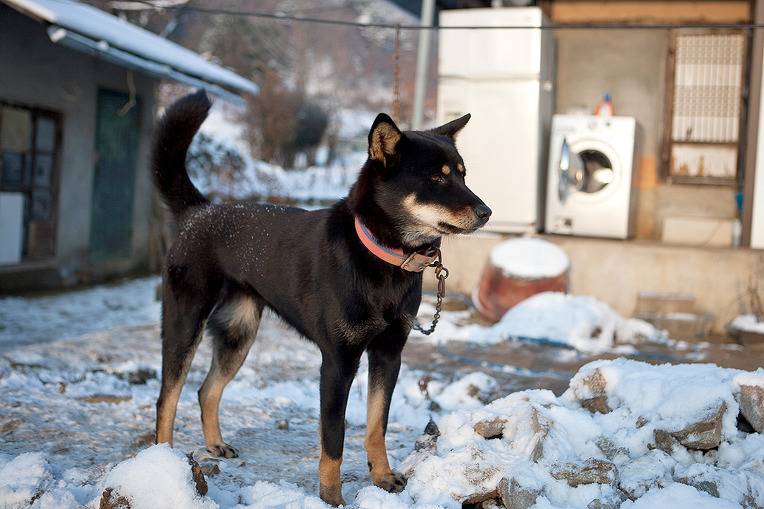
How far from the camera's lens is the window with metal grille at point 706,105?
8.21m

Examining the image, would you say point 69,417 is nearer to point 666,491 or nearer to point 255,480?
point 255,480

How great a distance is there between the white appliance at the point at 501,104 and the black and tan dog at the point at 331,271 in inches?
185

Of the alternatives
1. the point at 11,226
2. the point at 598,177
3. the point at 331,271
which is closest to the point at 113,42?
the point at 11,226

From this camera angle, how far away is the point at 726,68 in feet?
27.0

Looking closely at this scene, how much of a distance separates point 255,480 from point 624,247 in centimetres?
511

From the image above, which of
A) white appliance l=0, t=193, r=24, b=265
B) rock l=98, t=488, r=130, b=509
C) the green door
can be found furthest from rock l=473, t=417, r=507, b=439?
the green door

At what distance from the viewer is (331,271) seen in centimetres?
293

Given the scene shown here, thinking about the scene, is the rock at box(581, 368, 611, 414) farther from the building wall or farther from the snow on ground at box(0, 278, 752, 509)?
the building wall

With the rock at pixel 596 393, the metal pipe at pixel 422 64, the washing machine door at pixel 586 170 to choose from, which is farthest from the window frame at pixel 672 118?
A: the rock at pixel 596 393

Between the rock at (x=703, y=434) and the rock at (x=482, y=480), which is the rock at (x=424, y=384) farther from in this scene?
the rock at (x=703, y=434)

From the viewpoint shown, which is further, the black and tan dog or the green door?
the green door

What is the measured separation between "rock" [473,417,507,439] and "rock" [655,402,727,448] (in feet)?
2.10

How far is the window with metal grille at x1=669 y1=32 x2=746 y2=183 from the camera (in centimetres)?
821

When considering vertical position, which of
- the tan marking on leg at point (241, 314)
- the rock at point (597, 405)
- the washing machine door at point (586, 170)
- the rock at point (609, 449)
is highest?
the washing machine door at point (586, 170)
